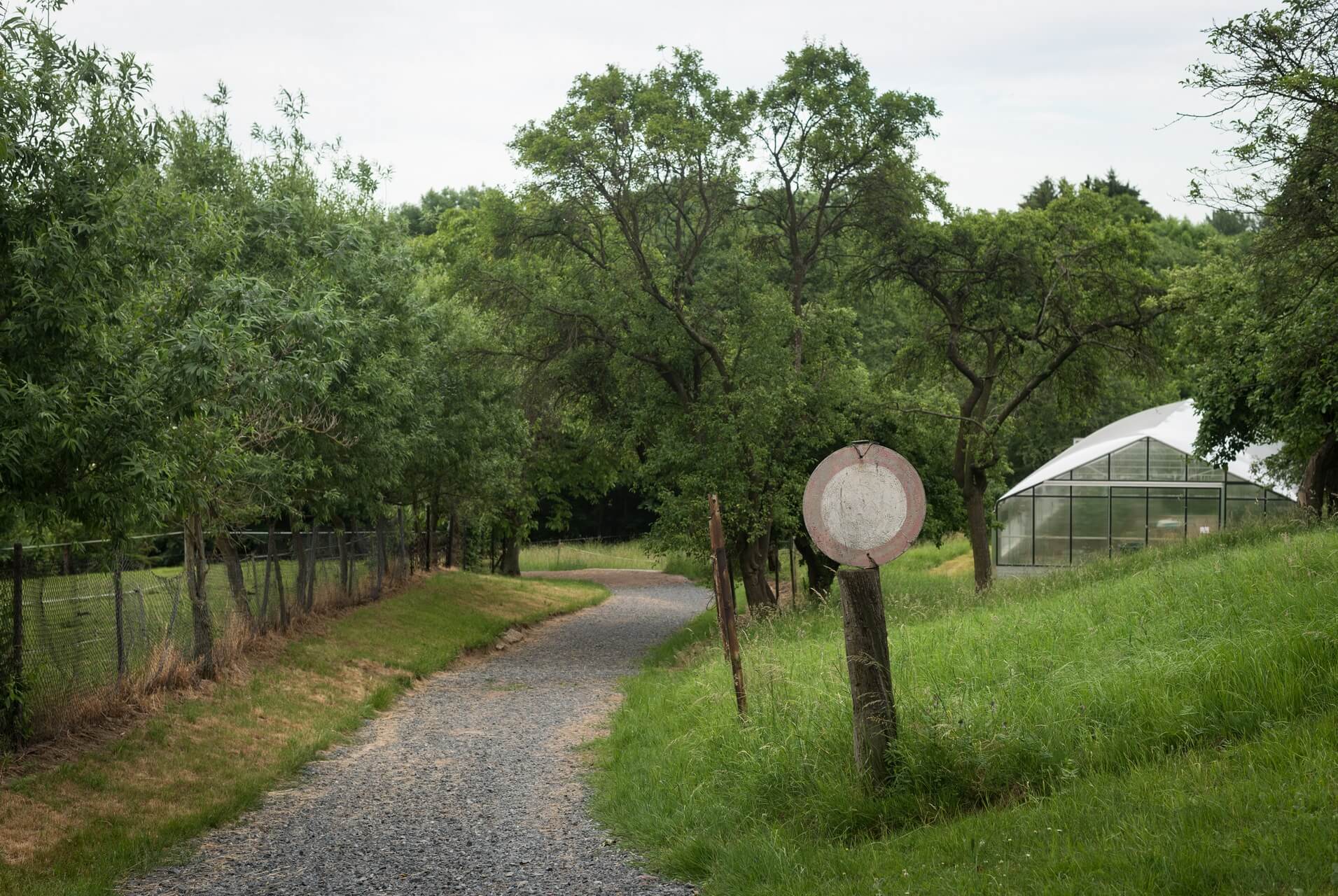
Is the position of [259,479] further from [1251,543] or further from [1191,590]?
[1251,543]

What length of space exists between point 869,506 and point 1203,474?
2435 centimetres

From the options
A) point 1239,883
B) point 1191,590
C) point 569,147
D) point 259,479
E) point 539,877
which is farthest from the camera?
point 569,147

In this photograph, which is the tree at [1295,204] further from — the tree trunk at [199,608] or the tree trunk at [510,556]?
the tree trunk at [510,556]

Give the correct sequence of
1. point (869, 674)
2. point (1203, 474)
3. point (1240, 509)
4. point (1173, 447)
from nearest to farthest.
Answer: point (869, 674) → point (1240, 509) → point (1203, 474) → point (1173, 447)

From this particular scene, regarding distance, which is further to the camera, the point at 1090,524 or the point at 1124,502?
the point at 1090,524

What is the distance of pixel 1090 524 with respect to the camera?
Answer: 2897 cm

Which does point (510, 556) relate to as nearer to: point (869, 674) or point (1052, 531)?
point (1052, 531)

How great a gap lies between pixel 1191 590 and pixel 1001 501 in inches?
785

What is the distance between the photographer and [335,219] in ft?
62.1

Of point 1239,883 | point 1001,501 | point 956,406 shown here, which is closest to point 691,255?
point 956,406

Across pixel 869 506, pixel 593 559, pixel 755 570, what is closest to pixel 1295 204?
pixel 869 506

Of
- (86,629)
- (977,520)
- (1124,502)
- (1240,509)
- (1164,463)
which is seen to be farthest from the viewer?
(1124,502)

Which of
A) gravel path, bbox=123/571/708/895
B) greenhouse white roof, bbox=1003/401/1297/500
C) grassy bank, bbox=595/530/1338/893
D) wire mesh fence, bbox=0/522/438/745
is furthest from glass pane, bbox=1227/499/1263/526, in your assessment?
wire mesh fence, bbox=0/522/438/745

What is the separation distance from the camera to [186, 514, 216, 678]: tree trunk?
48.5ft
